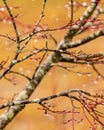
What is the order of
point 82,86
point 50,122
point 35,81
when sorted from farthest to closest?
point 82,86
point 50,122
point 35,81

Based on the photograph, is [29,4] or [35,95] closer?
[35,95]

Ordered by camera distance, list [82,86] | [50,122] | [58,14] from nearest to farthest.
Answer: [50,122] → [82,86] → [58,14]

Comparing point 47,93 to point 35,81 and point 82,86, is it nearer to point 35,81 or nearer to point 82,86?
point 82,86

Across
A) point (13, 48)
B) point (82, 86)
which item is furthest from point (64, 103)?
point (13, 48)

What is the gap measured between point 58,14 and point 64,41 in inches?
397

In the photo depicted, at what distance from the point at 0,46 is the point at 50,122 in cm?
451

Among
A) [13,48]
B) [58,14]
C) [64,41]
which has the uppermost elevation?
[58,14]

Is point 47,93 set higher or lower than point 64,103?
higher

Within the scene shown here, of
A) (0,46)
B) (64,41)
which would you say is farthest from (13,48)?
(64,41)

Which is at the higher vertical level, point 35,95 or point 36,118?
point 35,95

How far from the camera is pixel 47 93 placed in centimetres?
1068

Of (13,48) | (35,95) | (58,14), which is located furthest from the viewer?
(58,14)

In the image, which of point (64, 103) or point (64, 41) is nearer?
point (64, 41)

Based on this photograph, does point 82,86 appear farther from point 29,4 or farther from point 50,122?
point 29,4
